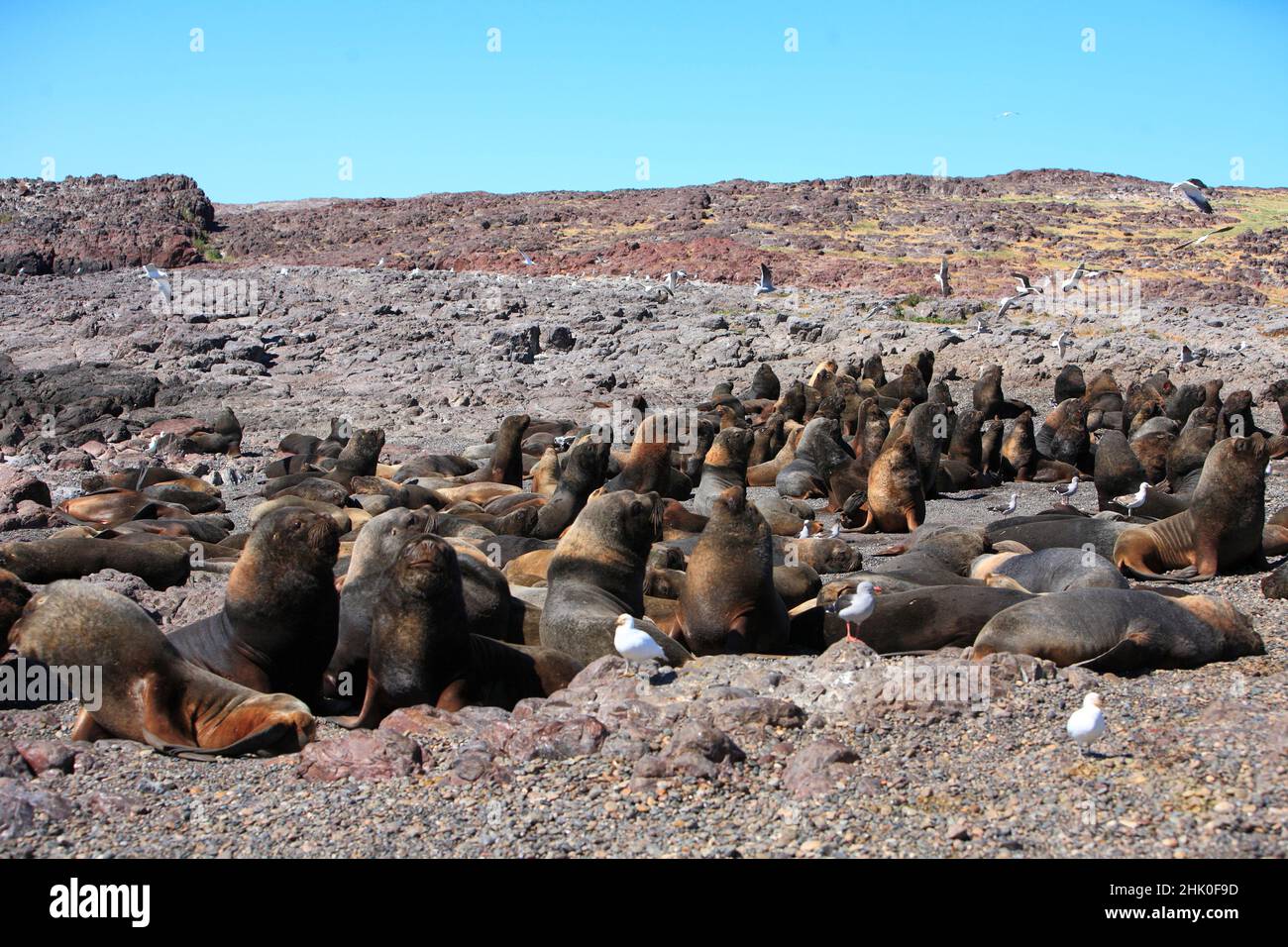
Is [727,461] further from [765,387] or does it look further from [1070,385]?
[1070,385]

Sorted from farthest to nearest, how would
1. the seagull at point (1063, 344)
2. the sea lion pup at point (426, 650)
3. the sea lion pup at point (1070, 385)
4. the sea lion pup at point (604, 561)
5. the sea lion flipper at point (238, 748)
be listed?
the seagull at point (1063, 344), the sea lion pup at point (1070, 385), the sea lion pup at point (604, 561), the sea lion pup at point (426, 650), the sea lion flipper at point (238, 748)

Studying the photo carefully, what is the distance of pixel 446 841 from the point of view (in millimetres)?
4090

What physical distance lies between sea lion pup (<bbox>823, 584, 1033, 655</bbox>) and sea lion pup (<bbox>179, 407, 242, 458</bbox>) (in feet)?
39.2

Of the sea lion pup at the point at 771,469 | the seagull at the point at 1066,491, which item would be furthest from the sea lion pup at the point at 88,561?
the seagull at the point at 1066,491

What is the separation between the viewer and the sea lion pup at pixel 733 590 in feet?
22.7

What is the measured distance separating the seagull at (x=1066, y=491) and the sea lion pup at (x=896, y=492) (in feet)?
5.78

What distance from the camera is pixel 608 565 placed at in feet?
24.0

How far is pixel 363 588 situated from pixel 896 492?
5532mm

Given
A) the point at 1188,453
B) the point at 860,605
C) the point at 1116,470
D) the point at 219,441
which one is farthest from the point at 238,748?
the point at 219,441

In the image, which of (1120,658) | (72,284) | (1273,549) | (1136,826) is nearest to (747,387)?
(1273,549)

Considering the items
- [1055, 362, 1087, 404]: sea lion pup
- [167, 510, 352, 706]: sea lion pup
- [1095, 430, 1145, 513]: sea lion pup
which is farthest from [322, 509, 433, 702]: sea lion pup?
[1055, 362, 1087, 404]: sea lion pup

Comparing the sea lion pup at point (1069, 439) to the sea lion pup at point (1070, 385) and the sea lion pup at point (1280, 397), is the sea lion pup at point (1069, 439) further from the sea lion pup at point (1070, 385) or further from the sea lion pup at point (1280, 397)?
the sea lion pup at point (1070, 385)

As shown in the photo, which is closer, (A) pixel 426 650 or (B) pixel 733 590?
(A) pixel 426 650
